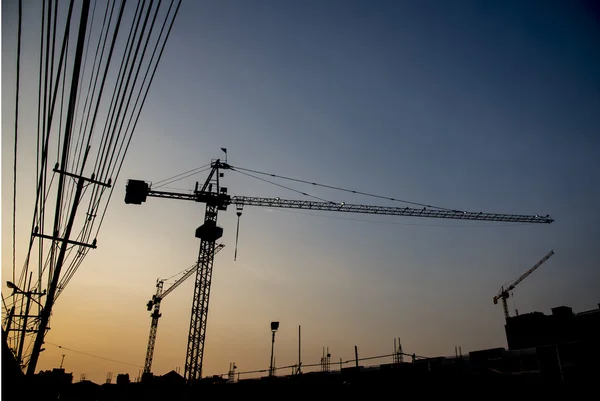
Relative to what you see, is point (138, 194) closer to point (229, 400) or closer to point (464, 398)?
point (229, 400)

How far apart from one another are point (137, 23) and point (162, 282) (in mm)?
84194

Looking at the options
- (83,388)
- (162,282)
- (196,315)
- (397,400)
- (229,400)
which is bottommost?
(83,388)

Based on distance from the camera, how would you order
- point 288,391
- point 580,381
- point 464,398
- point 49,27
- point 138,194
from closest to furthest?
1. point 49,27
2. point 580,381
3. point 464,398
4. point 288,391
5. point 138,194

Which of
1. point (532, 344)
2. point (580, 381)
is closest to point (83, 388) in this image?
point (580, 381)

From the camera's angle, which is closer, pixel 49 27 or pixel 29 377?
pixel 49 27

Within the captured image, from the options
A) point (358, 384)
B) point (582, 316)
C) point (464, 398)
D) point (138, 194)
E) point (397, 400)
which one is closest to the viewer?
point (464, 398)

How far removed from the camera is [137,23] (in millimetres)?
4102

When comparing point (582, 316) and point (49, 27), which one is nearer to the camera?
point (49, 27)

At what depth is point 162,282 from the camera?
262 feet

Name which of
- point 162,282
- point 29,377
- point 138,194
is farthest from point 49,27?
point 162,282

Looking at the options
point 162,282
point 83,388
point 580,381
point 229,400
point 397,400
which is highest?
point 162,282

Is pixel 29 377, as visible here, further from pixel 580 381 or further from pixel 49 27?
pixel 580 381

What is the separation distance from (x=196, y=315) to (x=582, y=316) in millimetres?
52976

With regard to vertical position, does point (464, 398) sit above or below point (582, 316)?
below
